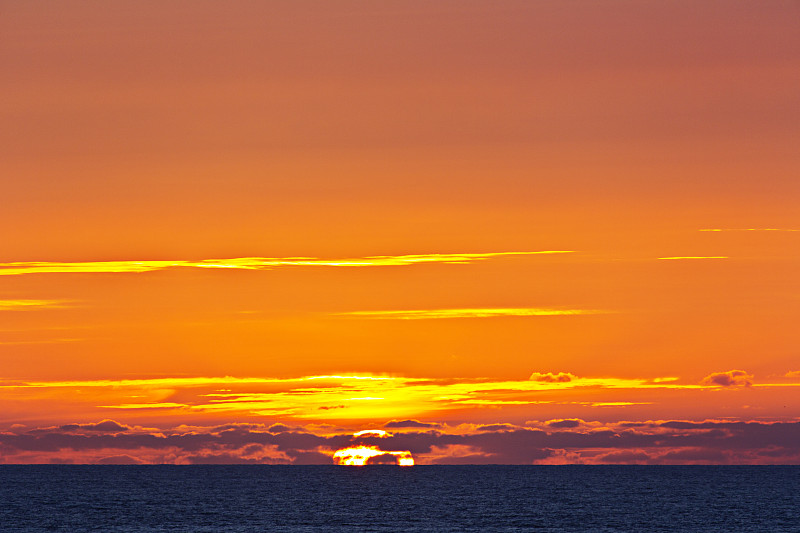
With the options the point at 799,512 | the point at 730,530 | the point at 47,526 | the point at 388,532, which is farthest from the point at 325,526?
the point at 799,512

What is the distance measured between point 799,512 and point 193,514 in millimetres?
105464

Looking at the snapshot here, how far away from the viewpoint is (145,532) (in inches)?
5846

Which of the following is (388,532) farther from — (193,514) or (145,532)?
(193,514)

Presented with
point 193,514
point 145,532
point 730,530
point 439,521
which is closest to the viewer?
point 145,532

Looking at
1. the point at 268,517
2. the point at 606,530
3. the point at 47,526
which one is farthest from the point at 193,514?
the point at 606,530

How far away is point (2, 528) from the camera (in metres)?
155

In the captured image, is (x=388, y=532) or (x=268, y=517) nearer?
(x=388, y=532)

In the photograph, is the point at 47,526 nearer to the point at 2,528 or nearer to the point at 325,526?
the point at 2,528

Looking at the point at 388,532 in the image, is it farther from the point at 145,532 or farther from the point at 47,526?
the point at 47,526

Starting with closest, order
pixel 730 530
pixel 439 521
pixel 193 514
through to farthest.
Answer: pixel 730 530 → pixel 439 521 → pixel 193 514

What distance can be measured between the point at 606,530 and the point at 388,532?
31.9m

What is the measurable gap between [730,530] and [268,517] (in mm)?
71658

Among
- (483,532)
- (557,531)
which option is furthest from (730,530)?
(483,532)

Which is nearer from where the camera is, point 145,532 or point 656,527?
point 145,532
